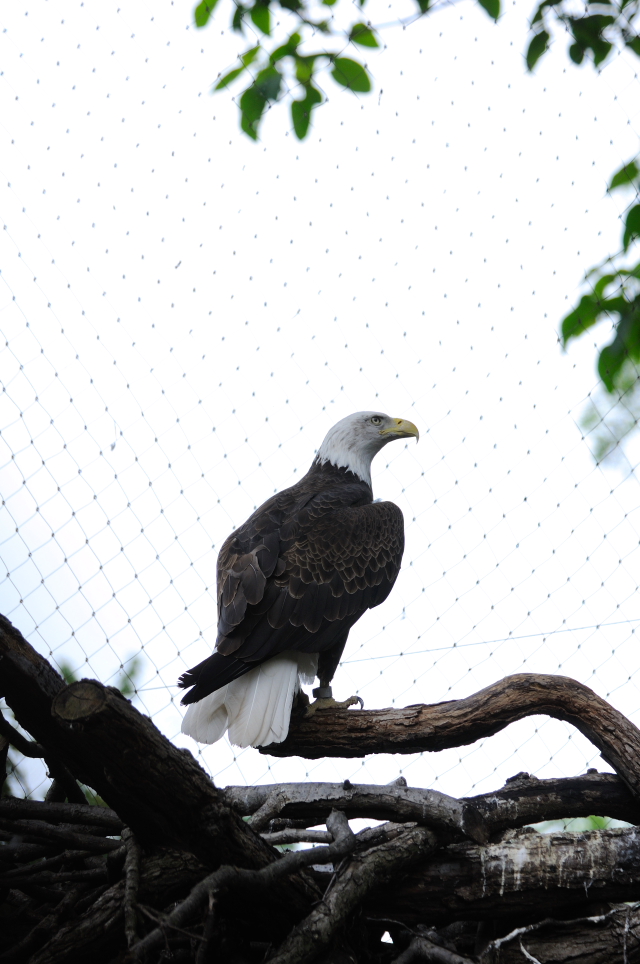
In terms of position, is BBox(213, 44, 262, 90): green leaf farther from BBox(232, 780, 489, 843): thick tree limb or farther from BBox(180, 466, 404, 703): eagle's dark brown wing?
BBox(232, 780, 489, 843): thick tree limb

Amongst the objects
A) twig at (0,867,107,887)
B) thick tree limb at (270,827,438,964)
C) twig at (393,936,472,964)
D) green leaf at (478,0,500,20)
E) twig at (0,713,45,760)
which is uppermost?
green leaf at (478,0,500,20)

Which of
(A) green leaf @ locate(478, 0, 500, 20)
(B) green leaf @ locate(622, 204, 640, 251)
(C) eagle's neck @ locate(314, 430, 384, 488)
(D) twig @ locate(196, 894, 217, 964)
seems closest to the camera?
(B) green leaf @ locate(622, 204, 640, 251)

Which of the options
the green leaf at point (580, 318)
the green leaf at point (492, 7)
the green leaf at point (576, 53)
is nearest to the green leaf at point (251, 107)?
the green leaf at point (492, 7)

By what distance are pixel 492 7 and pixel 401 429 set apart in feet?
7.69

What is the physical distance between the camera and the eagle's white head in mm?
4074

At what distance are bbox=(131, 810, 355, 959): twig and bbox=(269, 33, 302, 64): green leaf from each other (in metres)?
1.98

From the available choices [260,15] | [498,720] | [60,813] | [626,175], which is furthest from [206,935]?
[260,15]

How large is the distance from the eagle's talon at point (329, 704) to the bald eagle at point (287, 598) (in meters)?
0.02

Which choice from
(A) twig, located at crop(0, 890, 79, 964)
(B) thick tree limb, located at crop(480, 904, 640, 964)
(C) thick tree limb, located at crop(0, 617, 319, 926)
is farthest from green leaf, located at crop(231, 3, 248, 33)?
(B) thick tree limb, located at crop(480, 904, 640, 964)

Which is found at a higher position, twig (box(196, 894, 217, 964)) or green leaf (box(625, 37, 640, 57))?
green leaf (box(625, 37, 640, 57))

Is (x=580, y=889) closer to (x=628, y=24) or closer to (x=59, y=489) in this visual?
(x=628, y=24)

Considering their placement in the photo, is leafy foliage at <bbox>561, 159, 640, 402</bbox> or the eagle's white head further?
the eagle's white head

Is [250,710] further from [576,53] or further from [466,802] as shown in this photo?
[576,53]

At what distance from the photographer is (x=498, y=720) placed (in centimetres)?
262
